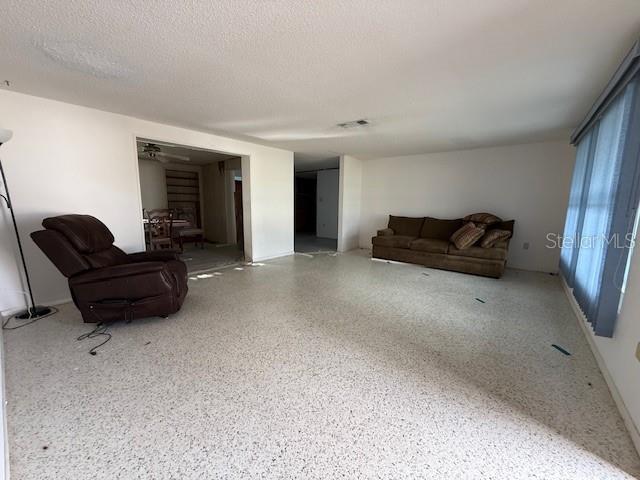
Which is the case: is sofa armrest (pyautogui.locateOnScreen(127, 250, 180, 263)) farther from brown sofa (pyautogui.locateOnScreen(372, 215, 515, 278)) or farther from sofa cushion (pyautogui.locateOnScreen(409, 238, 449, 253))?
sofa cushion (pyautogui.locateOnScreen(409, 238, 449, 253))

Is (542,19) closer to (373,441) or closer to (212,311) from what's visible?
(373,441)

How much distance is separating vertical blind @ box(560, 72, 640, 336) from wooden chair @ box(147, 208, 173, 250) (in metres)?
5.99

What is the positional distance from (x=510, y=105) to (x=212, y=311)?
3.76m

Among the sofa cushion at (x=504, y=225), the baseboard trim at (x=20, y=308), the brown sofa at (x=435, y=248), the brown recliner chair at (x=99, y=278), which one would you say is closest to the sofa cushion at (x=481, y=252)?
the brown sofa at (x=435, y=248)

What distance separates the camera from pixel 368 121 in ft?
11.1

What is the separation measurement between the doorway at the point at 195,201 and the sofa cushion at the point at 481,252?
12.9 ft

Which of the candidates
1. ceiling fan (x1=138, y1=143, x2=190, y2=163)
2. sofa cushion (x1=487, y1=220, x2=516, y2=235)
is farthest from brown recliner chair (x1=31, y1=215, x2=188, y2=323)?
sofa cushion (x1=487, y1=220, x2=516, y2=235)

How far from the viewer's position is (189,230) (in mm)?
5867

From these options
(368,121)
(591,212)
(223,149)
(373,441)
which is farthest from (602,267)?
(223,149)

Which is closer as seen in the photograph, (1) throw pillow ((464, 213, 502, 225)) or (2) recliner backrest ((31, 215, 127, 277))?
(2) recliner backrest ((31, 215, 127, 277))

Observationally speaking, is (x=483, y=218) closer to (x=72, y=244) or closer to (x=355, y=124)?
(x=355, y=124)

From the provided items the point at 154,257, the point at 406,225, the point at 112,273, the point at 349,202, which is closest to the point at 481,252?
the point at 406,225

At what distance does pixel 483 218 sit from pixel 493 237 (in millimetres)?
607

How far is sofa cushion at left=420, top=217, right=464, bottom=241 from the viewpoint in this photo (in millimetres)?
5113
